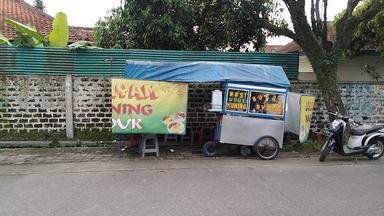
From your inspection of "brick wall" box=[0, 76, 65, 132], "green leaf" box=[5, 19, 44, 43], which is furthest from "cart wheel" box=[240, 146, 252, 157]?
"green leaf" box=[5, 19, 44, 43]

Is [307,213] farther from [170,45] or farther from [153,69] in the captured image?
[170,45]

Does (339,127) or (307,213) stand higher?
(339,127)

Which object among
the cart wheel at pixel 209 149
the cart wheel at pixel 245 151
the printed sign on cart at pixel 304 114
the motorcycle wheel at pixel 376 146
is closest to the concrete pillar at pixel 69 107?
the cart wheel at pixel 209 149

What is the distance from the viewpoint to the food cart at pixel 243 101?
7988 mm

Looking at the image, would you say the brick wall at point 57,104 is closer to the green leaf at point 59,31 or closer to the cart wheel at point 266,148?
the green leaf at point 59,31

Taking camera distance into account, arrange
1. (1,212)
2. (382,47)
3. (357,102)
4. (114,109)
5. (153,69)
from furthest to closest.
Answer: (382,47), (357,102), (153,69), (114,109), (1,212)

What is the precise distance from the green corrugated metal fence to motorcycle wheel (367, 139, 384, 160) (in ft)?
10.6

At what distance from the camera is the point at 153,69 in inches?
329

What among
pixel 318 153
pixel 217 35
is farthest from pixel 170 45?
pixel 318 153

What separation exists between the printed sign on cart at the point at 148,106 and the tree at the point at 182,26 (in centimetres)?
314

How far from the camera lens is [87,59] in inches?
373

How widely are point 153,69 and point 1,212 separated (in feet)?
15.2

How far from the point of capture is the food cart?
799 centimetres

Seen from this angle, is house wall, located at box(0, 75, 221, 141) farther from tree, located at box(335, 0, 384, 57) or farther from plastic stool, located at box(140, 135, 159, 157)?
tree, located at box(335, 0, 384, 57)
